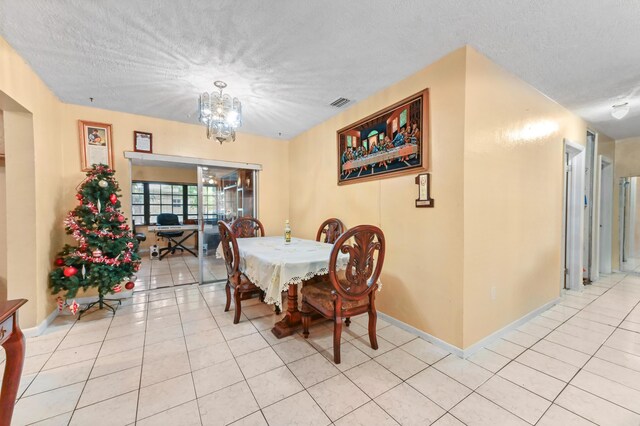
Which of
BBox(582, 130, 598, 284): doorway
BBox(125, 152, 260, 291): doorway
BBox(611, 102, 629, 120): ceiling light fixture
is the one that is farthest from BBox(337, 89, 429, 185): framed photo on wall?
BBox(582, 130, 598, 284): doorway

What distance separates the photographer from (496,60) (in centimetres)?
214

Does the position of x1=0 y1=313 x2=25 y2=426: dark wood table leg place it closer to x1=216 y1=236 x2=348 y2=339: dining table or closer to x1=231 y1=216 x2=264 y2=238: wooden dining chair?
x1=216 y1=236 x2=348 y2=339: dining table

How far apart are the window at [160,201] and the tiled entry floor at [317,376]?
4896mm

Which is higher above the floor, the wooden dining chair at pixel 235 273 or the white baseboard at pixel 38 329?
the wooden dining chair at pixel 235 273

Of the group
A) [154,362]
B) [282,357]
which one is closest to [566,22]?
[282,357]

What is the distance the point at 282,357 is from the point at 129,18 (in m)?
2.69

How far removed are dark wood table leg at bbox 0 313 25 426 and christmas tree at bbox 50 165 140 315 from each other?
1.66m

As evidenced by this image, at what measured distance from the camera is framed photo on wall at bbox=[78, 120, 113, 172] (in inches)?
123

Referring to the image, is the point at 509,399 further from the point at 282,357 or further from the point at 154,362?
the point at 154,362

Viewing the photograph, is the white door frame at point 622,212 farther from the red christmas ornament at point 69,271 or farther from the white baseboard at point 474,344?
the red christmas ornament at point 69,271

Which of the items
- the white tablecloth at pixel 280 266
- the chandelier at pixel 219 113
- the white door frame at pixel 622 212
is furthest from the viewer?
the white door frame at pixel 622 212

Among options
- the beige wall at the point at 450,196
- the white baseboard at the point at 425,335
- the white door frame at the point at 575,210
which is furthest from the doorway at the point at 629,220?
the white baseboard at the point at 425,335

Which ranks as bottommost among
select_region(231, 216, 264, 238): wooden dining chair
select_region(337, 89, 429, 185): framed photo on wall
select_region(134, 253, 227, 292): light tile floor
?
select_region(134, 253, 227, 292): light tile floor

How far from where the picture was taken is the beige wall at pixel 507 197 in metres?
2.03
